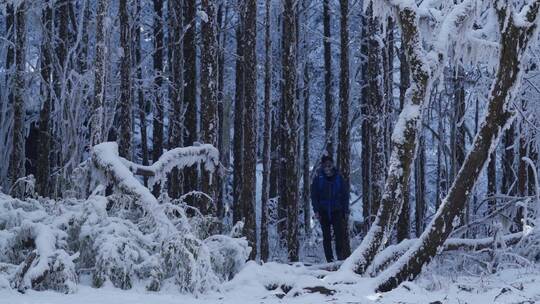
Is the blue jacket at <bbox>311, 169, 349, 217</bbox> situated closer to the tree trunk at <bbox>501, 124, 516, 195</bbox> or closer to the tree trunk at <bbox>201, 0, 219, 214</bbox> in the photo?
the tree trunk at <bbox>201, 0, 219, 214</bbox>

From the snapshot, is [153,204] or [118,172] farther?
[118,172]

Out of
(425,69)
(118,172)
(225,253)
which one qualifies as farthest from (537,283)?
(118,172)

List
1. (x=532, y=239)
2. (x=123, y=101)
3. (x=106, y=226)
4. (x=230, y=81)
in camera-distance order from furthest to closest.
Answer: (x=230, y=81) → (x=123, y=101) → (x=532, y=239) → (x=106, y=226)

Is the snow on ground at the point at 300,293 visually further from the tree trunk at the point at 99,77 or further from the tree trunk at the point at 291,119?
the tree trunk at the point at 291,119

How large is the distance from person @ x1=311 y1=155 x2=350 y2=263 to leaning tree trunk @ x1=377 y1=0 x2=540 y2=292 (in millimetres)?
5677

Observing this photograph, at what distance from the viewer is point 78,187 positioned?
889 cm

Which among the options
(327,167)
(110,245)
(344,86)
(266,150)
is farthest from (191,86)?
(110,245)

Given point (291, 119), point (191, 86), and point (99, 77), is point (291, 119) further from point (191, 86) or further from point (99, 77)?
point (99, 77)

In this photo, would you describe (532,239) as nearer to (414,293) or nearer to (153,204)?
(414,293)

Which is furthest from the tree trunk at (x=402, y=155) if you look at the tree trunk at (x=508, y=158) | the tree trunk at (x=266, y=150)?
the tree trunk at (x=508, y=158)

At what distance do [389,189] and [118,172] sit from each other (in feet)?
10.8

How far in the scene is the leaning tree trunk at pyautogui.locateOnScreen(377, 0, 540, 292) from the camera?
25.0 ft

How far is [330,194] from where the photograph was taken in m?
13.3

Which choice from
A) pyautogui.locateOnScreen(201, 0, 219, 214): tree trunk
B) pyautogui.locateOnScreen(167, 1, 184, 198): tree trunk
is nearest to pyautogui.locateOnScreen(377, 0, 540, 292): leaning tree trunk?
pyautogui.locateOnScreen(201, 0, 219, 214): tree trunk
